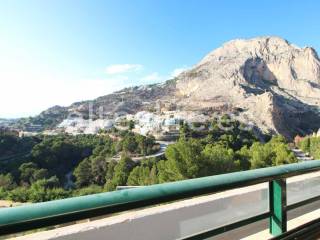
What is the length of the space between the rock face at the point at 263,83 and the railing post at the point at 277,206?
367ft

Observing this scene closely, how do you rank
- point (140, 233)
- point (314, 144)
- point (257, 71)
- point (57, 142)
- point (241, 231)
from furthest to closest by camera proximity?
1. point (257, 71)
2. point (57, 142)
3. point (314, 144)
4. point (241, 231)
5. point (140, 233)

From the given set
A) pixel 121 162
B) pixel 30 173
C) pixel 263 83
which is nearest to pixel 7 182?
pixel 30 173

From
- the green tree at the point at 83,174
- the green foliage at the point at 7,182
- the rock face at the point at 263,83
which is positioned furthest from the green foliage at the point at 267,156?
the rock face at the point at 263,83

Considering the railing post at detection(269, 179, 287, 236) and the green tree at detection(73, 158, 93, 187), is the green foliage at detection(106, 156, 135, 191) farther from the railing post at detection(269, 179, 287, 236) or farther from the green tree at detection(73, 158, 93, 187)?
the railing post at detection(269, 179, 287, 236)

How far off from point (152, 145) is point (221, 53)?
10315 cm

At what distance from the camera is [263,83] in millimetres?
153625

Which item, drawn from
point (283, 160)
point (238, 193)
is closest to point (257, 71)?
point (283, 160)

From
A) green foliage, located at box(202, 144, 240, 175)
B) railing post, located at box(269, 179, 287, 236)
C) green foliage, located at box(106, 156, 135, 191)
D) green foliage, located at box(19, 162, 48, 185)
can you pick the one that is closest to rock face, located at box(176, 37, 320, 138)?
green foliage, located at box(106, 156, 135, 191)

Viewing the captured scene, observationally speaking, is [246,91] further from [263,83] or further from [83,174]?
[83,174]

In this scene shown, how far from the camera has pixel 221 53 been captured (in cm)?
17538

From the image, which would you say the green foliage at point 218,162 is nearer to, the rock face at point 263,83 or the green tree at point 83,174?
the green tree at point 83,174

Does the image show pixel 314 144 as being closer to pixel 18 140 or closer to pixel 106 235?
pixel 18 140

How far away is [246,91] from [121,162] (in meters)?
78.8

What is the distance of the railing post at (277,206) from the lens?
92.6 inches
